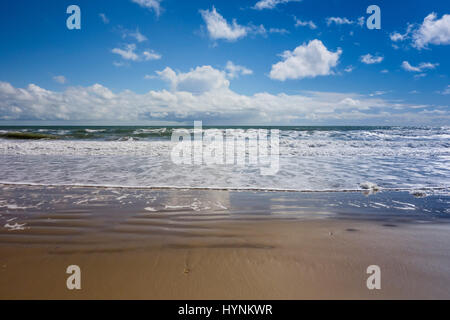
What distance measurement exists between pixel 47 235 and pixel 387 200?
5820mm

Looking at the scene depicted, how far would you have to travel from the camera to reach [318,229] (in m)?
3.40

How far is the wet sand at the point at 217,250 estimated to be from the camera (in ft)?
6.93

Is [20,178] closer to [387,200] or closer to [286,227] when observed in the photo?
[286,227]

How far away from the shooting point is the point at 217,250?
2797mm

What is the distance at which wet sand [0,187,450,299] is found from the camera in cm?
211

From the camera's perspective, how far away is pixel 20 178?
6.54 meters

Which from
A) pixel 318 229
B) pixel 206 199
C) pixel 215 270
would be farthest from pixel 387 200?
pixel 215 270

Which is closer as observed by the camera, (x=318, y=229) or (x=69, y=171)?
(x=318, y=229)

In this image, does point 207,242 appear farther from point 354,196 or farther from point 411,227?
point 354,196
